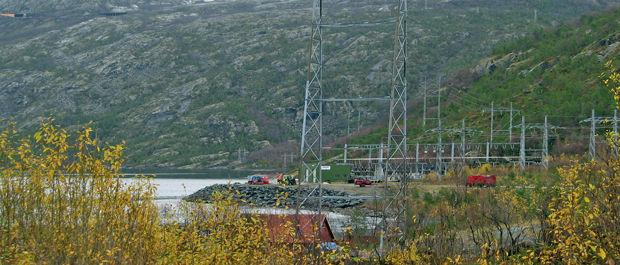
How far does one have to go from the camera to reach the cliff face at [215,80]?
13358 cm

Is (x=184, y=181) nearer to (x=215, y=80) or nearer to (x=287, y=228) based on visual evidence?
(x=287, y=228)

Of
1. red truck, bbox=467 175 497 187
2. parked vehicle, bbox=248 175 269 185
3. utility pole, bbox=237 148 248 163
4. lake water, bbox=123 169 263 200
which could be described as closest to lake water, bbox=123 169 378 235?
lake water, bbox=123 169 263 200

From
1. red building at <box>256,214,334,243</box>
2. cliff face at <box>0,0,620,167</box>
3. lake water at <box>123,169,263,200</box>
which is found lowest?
lake water at <box>123,169,263,200</box>

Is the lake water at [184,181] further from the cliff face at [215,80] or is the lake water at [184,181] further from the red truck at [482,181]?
the red truck at [482,181]

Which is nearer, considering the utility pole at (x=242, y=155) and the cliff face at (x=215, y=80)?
the utility pole at (x=242, y=155)

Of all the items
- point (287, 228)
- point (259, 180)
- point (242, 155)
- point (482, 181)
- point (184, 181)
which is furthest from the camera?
point (242, 155)

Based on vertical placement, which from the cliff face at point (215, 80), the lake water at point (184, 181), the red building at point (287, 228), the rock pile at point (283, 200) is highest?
the cliff face at point (215, 80)

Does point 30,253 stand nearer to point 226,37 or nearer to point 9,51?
point 226,37

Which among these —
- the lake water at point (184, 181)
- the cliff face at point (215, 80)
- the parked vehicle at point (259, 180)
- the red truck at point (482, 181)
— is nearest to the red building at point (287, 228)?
the lake water at point (184, 181)

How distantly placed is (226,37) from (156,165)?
84.3 meters

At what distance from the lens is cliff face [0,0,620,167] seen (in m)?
134

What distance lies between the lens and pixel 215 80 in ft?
537

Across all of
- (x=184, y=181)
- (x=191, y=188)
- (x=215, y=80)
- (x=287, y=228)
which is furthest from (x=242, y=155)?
(x=287, y=228)

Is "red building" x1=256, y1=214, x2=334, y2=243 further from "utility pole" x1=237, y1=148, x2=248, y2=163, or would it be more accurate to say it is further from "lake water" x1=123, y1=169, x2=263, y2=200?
"utility pole" x1=237, y1=148, x2=248, y2=163
